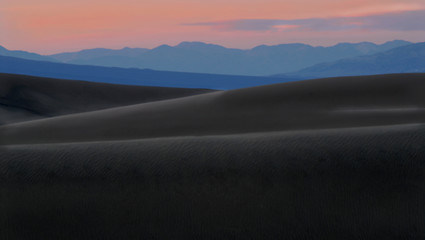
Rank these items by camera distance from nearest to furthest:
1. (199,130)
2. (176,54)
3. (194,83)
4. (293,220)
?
(293,220) → (199,130) → (194,83) → (176,54)

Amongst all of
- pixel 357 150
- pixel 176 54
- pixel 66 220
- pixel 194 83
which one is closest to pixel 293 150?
pixel 357 150

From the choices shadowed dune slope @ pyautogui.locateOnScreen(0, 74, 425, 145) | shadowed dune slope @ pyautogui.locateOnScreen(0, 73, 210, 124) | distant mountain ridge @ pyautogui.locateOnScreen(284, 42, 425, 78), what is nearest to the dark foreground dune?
shadowed dune slope @ pyautogui.locateOnScreen(0, 74, 425, 145)

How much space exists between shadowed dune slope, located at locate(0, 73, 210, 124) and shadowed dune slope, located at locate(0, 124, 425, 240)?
1196 mm

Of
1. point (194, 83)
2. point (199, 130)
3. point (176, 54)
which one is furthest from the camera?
point (176, 54)

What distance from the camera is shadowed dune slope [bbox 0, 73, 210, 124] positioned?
1.78m

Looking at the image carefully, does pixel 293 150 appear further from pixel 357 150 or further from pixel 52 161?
pixel 52 161

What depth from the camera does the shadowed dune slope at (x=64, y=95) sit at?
1.78 m

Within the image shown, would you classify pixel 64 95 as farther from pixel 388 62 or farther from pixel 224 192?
pixel 388 62

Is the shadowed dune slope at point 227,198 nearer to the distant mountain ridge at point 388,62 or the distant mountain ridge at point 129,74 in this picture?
the distant mountain ridge at point 129,74

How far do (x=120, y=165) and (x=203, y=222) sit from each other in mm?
129

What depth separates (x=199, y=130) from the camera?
2.78 feet

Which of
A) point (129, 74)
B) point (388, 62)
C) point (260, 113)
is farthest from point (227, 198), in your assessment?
point (388, 62)

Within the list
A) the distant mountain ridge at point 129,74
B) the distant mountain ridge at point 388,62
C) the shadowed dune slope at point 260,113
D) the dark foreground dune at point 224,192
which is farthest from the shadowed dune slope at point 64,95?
the distant mountain ridge at point 388,62

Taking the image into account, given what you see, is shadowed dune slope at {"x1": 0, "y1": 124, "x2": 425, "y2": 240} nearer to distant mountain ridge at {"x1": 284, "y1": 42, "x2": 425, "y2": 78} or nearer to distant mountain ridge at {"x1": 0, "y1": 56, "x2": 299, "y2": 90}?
distant mountain ridge at {"x1": 0, "y1": 56, "x2": 299, "y2": 90}
